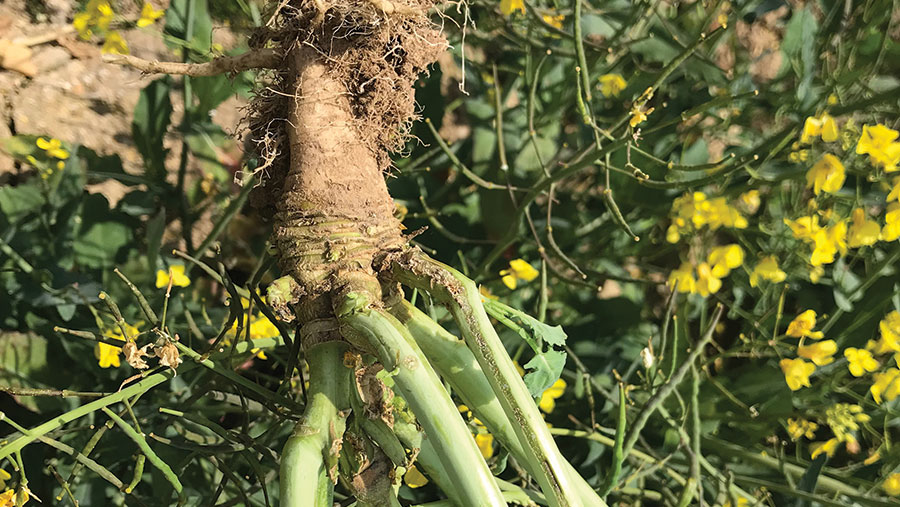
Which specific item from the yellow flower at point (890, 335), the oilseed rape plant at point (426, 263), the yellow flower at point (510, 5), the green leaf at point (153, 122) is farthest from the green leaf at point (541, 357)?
the green leaf at point (153, 122)

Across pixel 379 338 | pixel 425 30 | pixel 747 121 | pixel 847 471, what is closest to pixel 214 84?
pixel 425 30

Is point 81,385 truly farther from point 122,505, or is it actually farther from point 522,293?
point 522,293

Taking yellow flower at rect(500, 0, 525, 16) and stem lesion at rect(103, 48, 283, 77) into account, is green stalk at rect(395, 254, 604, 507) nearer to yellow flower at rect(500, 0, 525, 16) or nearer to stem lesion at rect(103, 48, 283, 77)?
stem lesion at rect(103, 48, 283, 77)

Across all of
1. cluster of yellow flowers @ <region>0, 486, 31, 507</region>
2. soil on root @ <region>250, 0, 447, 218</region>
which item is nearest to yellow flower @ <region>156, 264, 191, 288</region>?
soil on root @ <region>250, 0, 447, 218</region>

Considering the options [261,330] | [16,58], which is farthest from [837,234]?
[16,58]

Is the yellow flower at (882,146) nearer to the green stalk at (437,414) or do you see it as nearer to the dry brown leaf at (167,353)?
the green stalk at (437,414)

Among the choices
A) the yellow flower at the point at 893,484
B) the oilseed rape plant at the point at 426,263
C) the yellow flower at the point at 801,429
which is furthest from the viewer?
the yellow flower at the point at 801,429
